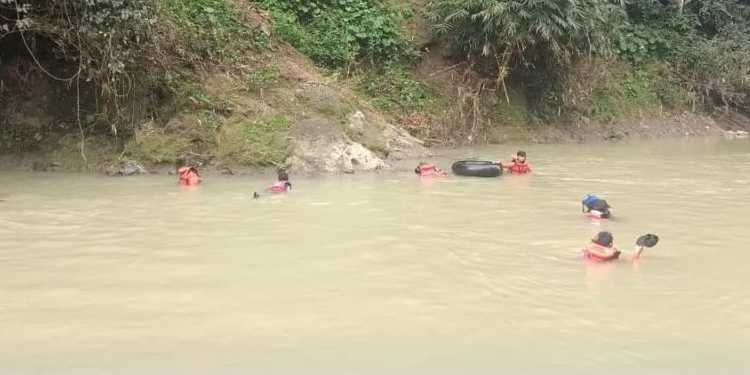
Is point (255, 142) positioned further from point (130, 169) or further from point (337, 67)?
point (337, 67)

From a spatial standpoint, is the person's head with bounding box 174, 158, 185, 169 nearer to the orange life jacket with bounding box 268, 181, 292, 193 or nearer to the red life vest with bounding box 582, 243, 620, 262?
the orange life jacket with bounding box 268, 181, 292, 193

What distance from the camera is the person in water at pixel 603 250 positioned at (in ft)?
18.0

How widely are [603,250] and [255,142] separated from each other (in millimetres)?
6656

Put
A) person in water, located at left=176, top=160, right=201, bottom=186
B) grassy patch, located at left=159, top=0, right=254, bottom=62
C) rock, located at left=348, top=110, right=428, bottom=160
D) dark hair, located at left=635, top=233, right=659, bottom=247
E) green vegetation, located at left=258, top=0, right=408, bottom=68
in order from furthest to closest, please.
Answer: green vegetation, located at left=258, top=0, right=408, bottom=68 < grassy patch, located at left=159, top=0, right=254, bottom=62 < rock, located at left=348, top=110, right=428, bottom=160 < person in water, located at left=176, top=160, right=201, bottom=186 < dark hair, located at left=635, top=233, right=659, bottom=247

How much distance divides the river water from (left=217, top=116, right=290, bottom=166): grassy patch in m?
1.96

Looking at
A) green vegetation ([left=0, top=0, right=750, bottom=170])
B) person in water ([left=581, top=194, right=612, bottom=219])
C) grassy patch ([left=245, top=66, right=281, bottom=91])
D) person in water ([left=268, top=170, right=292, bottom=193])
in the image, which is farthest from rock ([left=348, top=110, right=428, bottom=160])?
person in water ([left=581, top=194, right=612, bottom=219])

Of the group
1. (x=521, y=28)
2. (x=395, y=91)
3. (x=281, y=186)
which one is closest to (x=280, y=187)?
(x=281, y=186)

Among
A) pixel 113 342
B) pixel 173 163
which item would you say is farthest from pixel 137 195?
pixel 113 342

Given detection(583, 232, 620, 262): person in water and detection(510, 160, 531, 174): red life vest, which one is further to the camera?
detection(510, 160, 531, 174): red life vest

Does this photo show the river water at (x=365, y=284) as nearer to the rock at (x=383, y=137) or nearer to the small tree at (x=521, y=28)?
the rock at (x=383, y=137)

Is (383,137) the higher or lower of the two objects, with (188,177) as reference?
higher

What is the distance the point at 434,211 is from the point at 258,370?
4482 mm

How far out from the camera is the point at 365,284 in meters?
5.02

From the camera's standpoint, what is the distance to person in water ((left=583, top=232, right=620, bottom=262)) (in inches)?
215
